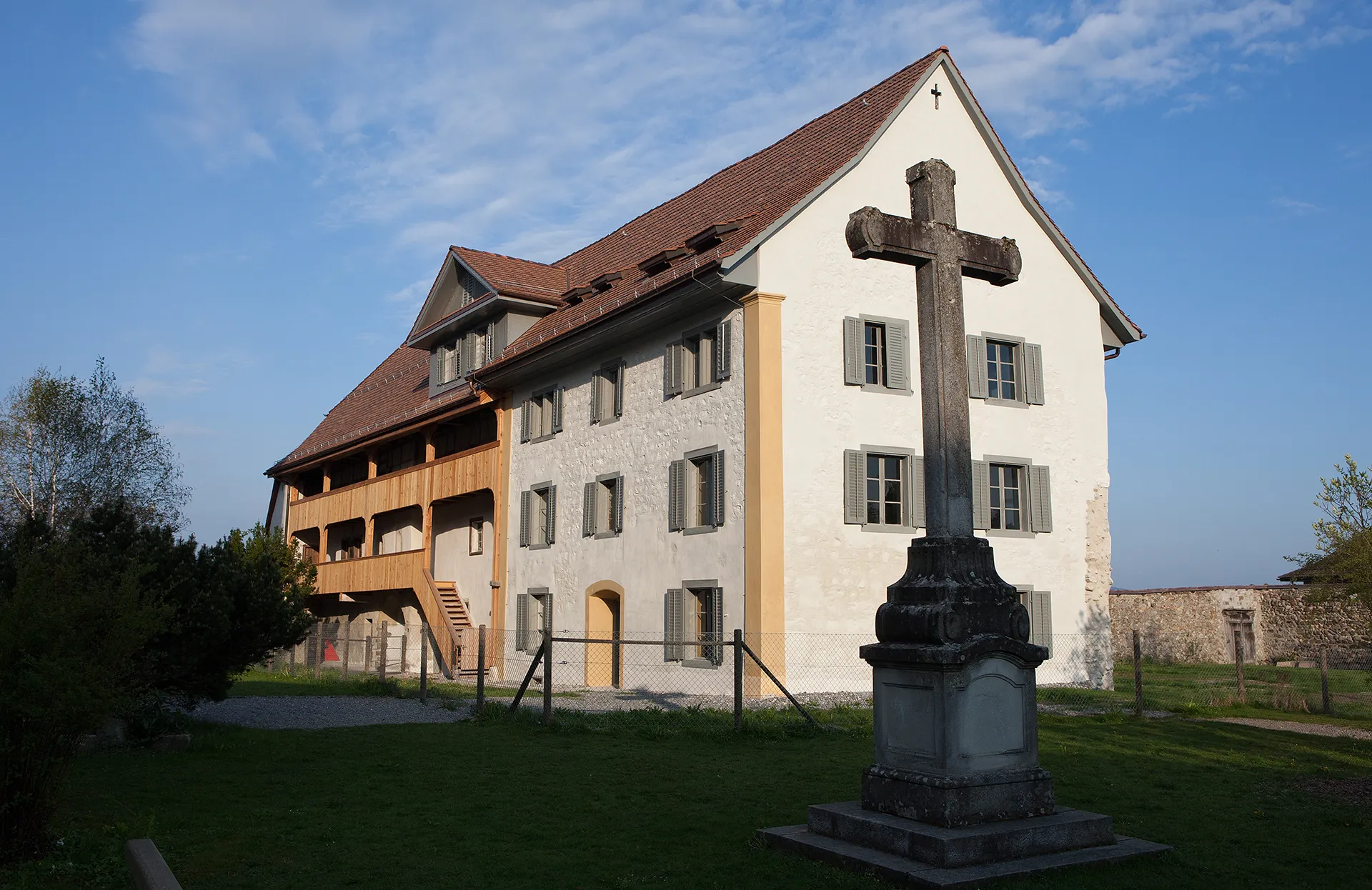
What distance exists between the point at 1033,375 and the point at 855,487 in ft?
16.9

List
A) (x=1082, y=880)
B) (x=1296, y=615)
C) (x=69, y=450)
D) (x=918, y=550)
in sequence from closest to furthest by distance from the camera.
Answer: (x=1082, y=880)
(x=918, y=550)
(x=1296, y=615)
(x=69, y=450)

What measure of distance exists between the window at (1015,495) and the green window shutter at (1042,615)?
122 centimetres

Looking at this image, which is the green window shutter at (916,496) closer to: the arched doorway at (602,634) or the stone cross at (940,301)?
the arched doorway at (602,634)

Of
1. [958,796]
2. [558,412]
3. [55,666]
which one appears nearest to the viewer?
[55,666]

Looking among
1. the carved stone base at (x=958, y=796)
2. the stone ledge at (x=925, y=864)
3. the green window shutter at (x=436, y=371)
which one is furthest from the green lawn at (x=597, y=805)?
the green window shutter at (x=436, y=371)

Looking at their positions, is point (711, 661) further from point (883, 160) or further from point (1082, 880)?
point (1082, 880)

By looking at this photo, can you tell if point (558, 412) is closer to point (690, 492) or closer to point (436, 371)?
point (690, 492)

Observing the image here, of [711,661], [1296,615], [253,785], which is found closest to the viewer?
[253,785]

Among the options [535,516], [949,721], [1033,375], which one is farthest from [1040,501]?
[949,721]

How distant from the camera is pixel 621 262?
27.4m

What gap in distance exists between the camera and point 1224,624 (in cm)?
3170

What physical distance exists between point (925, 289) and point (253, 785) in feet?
23.5

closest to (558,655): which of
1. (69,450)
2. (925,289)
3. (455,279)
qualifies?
(455,279)

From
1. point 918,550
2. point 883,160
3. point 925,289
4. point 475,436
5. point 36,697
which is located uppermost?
point 883,160
